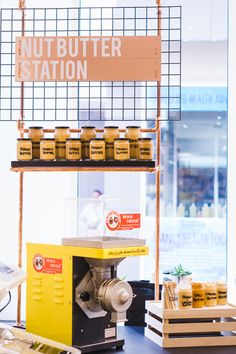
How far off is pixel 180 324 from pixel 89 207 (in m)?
0.59

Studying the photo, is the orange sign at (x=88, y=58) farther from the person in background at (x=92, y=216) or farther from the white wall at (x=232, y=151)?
the white wall at (x=232, y=151)

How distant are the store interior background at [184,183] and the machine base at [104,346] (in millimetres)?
593

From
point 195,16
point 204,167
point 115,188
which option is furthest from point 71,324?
point 204,167

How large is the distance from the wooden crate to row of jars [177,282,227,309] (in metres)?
0.03

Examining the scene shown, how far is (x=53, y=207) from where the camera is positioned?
3.22 metres

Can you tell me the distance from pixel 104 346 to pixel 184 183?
4.33 meters

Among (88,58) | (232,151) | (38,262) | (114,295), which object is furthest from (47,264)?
(232,151)

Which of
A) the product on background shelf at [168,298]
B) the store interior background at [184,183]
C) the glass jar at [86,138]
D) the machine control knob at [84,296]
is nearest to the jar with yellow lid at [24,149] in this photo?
the glass jar at [86,138]

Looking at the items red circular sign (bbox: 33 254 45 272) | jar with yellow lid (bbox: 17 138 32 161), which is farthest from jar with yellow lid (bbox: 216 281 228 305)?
jar with yellow lid (bbox: 17 138 32 161)

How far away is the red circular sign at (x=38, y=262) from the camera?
254 centimetres

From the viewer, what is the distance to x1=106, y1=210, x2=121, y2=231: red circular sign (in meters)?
2.49

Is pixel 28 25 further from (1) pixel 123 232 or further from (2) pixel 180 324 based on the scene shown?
(2) pixel 180 324

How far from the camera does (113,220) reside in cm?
250

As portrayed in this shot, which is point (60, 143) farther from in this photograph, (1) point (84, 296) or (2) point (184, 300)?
(2) point (184, 300)
